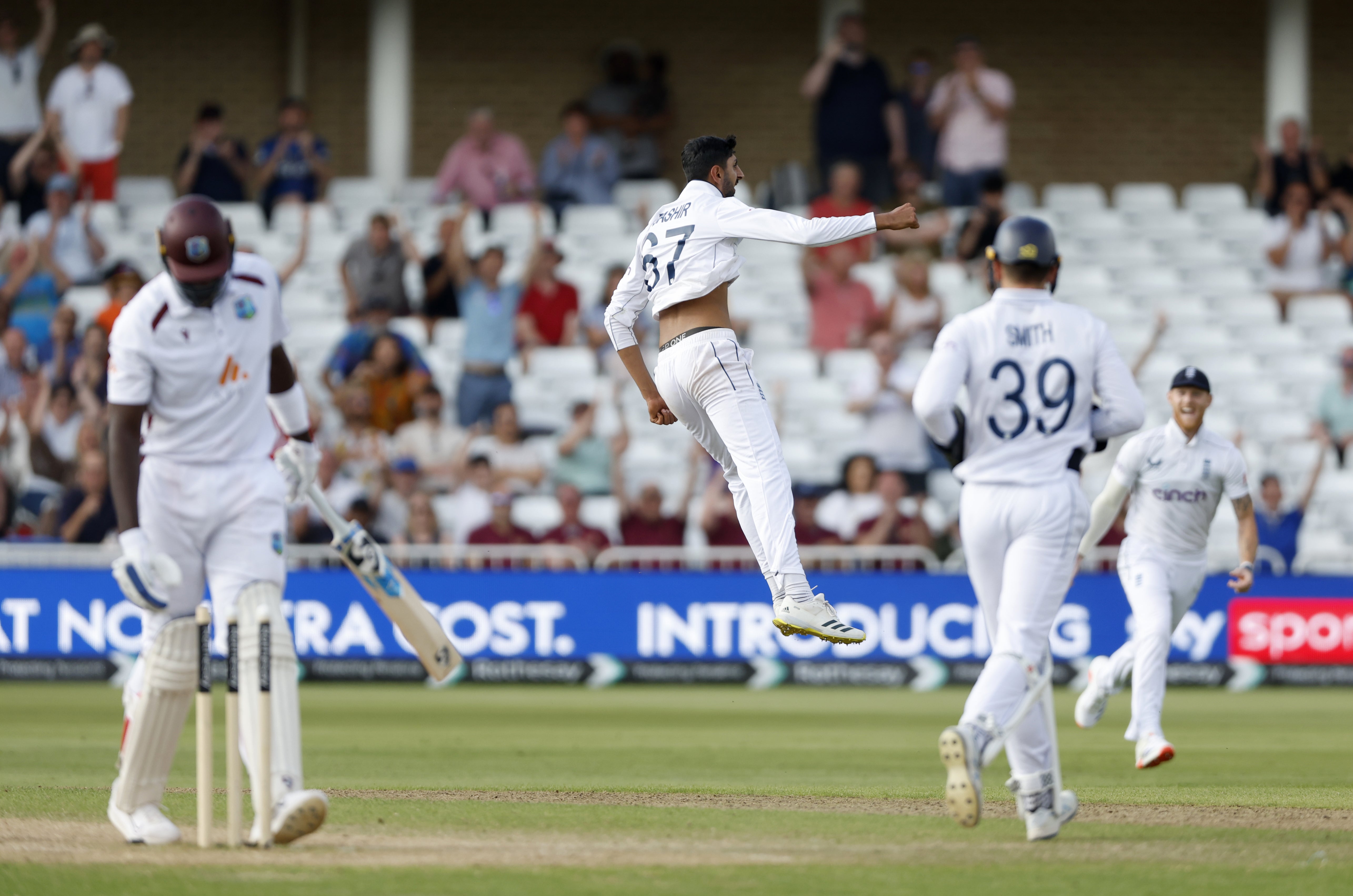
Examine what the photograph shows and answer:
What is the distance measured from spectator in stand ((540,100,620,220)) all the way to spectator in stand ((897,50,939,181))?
11.2 feet

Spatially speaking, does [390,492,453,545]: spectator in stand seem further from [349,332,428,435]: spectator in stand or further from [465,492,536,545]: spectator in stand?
[349,332,428,435]: spectator in stand

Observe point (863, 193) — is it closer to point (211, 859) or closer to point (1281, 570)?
point (1281, 570)

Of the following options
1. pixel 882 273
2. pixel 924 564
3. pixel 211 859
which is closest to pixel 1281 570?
pixel 924 564

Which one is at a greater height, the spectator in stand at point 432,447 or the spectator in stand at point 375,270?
the spectator in stand at point 375,270

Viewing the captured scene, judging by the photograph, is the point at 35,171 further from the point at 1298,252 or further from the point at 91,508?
the point at 1298,252

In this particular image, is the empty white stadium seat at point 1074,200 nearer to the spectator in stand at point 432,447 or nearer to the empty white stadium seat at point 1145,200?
the empty white stadium seat at point 1145,200

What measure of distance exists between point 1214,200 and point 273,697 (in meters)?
18.5

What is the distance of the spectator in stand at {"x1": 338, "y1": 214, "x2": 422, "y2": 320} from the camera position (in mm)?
19297

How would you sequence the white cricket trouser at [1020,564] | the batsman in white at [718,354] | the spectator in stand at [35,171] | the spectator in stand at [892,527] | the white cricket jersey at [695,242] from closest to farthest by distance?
1. the white cricket trouser at [1020,564]
2. the white cricket jersey at [695,242]
3. the batsman in white at [718,354]
4. the spectator in stand at [892,527]
5. the spectator in stand at [35,171]

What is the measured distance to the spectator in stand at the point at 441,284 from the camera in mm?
19625

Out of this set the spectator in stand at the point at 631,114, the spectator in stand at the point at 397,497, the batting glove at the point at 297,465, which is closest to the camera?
the batting glove at the point at 297,465

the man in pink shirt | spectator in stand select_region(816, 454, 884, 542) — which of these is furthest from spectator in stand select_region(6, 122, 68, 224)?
spectator in stand select_region(816, 454, 884, 542)

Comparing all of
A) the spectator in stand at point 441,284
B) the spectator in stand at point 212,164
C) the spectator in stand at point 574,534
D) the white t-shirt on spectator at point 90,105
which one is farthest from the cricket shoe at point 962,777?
the white t-shirt on spectator at point 90,105

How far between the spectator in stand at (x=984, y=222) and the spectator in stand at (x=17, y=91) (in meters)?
10.3
